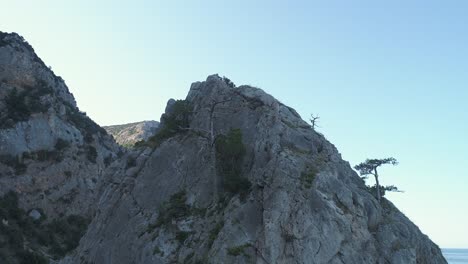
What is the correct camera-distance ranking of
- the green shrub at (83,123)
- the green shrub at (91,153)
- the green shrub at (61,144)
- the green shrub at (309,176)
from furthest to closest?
the green shrub at (83,123), the green shrub at (91,153), the green shrub at (61,144), the green shrub at (309,176)

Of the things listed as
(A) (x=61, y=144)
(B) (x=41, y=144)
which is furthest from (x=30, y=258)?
(A) (x=61, y=144)

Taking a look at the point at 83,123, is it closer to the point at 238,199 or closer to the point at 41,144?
the point at 41,144

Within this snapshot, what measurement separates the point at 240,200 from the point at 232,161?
4.79m

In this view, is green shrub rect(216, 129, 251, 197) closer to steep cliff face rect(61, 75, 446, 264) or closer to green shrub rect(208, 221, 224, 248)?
steep cliff face rect(61, 75, 446, 264)

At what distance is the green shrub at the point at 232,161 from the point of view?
42.7m

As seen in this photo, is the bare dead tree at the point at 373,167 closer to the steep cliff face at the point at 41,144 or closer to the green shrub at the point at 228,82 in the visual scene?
the green shrub at the point at 228,82

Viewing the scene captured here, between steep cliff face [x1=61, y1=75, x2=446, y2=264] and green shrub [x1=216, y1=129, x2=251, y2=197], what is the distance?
0.35 ft

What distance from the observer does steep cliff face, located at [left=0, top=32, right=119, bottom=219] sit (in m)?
93.1

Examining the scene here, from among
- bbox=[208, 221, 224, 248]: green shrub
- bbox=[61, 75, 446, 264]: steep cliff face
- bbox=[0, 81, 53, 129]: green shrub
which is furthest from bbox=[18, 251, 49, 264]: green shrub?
bbox=[208, 221, 224, 248]: green shrub

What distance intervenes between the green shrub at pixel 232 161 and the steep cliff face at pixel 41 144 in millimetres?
51096

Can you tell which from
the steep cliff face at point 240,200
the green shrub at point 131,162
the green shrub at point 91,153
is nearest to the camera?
the steep cliff face at point 240,200

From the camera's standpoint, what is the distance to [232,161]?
147 feet

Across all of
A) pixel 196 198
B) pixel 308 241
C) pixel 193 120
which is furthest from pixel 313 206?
pixel 193 120

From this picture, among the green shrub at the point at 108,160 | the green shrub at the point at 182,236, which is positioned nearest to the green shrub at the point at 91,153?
the green shrub at the point at 108,160
